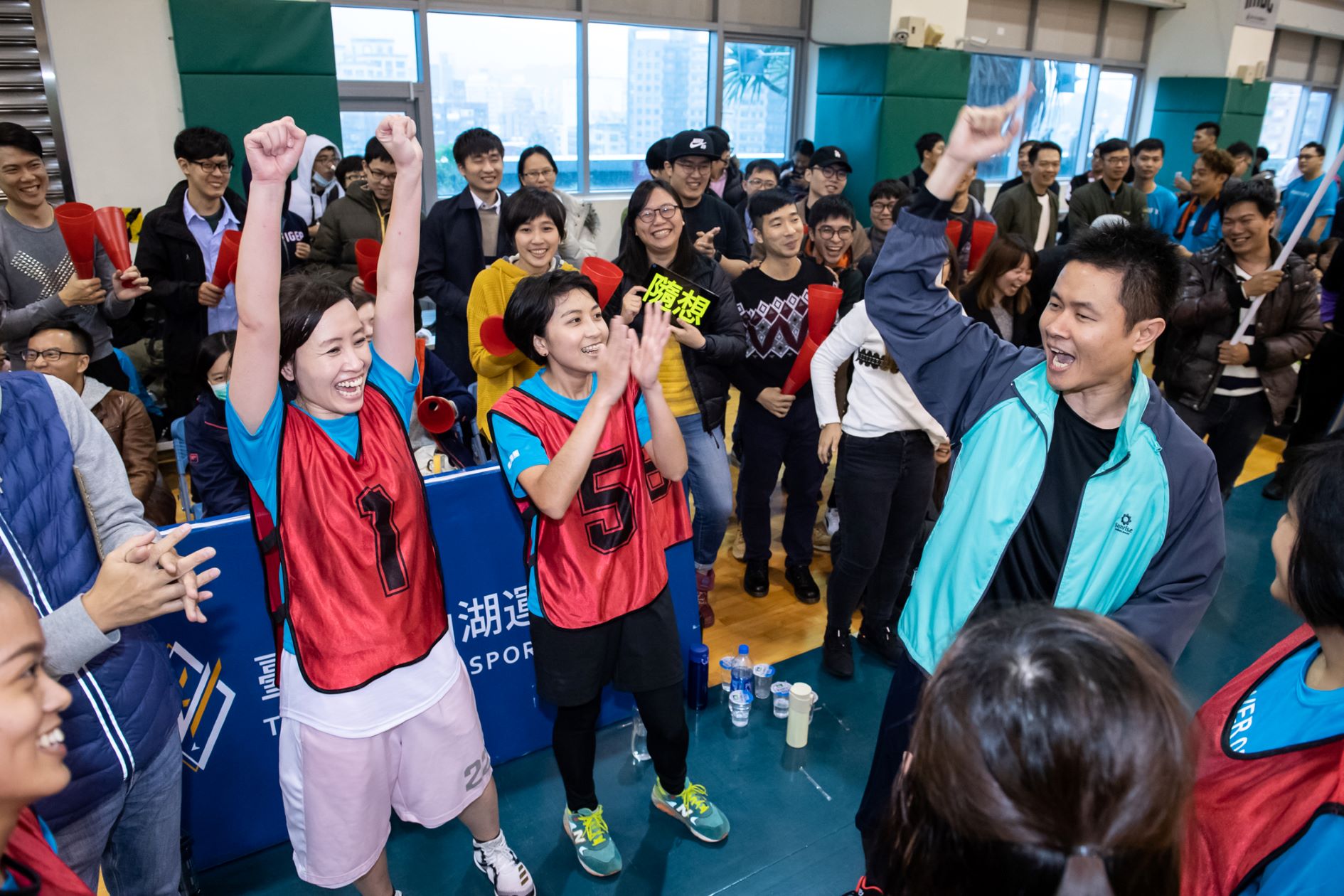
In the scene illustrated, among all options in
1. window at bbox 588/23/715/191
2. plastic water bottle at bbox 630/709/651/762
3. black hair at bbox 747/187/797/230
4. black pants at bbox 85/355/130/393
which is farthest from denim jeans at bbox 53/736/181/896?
window at bbox 588/23/715/191

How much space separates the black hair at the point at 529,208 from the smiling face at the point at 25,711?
2.41 m

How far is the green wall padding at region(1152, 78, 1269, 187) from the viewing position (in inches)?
466

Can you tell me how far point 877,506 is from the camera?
10.0 feet

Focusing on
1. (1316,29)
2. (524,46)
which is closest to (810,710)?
(524,46)

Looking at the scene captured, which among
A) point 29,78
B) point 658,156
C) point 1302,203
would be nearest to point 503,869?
point 658,156

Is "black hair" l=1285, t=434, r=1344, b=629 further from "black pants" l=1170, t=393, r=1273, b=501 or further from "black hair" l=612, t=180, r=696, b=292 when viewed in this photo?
"black pants" l=1170, t=393, r=1273, b=501

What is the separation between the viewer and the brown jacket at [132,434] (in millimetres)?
3082

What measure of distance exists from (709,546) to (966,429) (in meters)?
1.81

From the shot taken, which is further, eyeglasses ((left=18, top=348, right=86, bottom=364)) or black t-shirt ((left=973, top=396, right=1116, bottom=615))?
eyeglasses ((left=18, top=348, right=86, bottom=364))

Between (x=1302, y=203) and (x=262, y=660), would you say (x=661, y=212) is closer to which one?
(x=262, y=660)

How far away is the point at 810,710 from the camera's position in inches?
117

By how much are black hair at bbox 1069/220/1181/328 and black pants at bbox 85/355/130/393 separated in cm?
403

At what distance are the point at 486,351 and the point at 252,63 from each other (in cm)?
421

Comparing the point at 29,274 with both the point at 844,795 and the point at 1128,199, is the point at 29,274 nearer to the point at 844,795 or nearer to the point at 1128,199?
the point at 844,795
